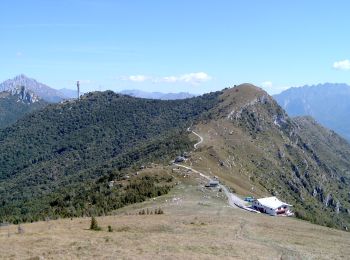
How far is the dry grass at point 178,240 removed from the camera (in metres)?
47.3

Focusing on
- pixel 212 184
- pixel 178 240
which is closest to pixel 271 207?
pixel 212 184

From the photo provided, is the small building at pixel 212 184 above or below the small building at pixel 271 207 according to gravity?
above

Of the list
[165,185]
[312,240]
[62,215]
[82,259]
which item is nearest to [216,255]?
[82,259]

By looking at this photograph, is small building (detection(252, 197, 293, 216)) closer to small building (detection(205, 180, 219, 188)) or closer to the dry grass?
small building (detection(205, 180, 219, 188))

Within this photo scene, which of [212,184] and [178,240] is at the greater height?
[178,240]

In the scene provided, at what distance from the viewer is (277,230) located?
6819 cm

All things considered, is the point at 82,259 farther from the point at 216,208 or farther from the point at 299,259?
the point at 216,208

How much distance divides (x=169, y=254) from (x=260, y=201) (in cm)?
6263

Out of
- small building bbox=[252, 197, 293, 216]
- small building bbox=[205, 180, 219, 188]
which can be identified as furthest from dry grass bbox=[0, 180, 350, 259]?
small building bbox=[205, 180, 219, 188]

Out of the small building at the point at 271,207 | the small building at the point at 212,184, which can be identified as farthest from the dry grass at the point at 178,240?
the small building at the point at 212,184

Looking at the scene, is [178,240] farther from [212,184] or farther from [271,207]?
[212,184]

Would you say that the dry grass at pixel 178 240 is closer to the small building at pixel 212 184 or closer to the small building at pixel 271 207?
the small building at pixel 271 207

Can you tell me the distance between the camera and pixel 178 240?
2142 inches

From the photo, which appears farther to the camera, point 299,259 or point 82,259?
point 299,259
